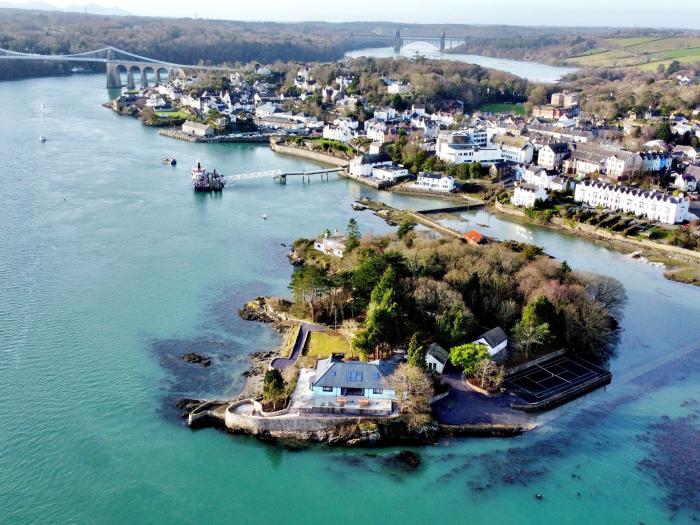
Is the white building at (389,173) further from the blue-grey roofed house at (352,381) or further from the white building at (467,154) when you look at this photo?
the blue-grey roofed house at (352,381)

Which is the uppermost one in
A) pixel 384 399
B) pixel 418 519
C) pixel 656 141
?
pixel 656 141

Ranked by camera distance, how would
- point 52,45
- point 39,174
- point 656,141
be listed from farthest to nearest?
point 52,45 → point 656,141 → point 39,174

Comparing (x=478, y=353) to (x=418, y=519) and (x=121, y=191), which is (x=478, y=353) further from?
(x=121, y=191)

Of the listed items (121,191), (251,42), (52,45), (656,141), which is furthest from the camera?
(251,42)

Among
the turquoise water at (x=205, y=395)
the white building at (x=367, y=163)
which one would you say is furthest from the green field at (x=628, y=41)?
the turquoise water at (x=205, y=395)

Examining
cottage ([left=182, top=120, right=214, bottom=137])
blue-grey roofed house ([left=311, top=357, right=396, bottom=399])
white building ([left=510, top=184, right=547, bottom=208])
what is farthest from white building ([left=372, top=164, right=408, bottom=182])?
blue-grey roofed house ([left=311, top=357, right=396, bottom=399])

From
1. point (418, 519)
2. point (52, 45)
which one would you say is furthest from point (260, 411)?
point (52, 45)

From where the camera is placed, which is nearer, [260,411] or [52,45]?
[260,411]
